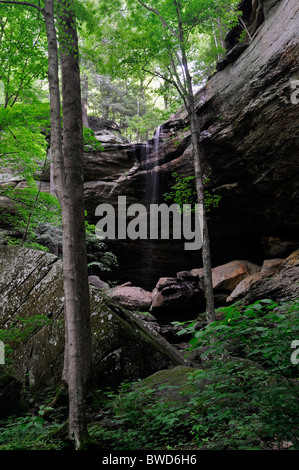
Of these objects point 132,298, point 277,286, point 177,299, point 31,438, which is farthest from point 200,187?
point 31,438

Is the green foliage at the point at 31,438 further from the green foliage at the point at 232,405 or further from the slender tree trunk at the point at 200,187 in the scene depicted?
the slender tree trunk at the point at 200,187

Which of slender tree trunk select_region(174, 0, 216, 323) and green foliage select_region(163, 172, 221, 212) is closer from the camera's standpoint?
slender tree trunk select_region(174, 0, 216, 323)

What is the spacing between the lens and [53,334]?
4.86 meters

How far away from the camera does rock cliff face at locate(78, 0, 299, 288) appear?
27.4 ft

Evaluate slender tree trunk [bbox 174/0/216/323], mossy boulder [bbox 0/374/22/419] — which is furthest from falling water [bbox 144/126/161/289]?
mossy boulder [bbox 0/374/22/419]

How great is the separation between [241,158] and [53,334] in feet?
28.9

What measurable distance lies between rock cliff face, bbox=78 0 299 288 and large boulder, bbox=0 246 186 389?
744 centimetres

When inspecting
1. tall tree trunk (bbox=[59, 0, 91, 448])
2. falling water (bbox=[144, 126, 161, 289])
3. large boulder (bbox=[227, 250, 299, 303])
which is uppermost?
falling water (bbox=[144, 126, 161, 289])

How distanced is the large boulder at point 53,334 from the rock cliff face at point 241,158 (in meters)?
7.44

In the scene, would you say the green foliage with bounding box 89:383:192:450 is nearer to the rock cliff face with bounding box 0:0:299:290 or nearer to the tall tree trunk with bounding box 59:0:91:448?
the tall tree trunk with bounding box 59:0:91:448

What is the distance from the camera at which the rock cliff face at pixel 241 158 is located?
8352mm

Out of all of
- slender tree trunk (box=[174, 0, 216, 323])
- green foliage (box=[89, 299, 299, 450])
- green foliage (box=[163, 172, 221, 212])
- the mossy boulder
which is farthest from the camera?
green foliage (box=[163, 172, 221, 212])
